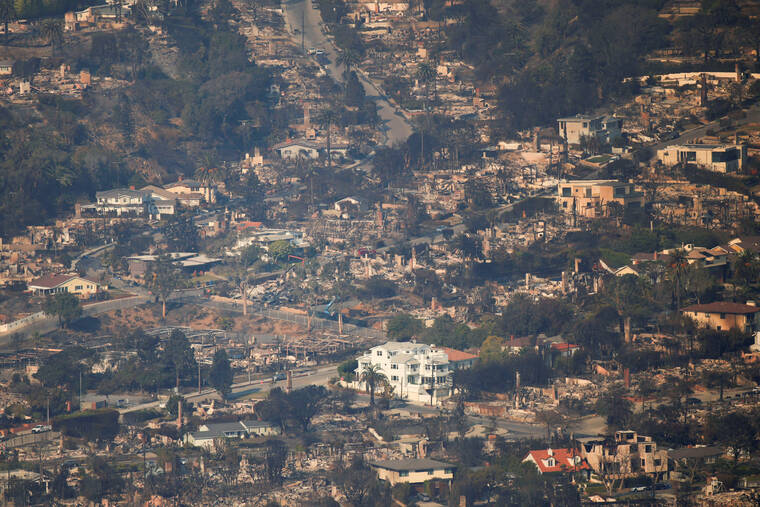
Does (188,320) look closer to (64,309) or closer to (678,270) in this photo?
(64,309)

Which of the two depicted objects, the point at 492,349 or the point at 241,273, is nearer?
the point at 492,349

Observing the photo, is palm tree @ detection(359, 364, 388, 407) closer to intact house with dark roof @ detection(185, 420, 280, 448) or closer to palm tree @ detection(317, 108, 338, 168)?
intact house with dark roof @ detection(185, 420, 280, 448)

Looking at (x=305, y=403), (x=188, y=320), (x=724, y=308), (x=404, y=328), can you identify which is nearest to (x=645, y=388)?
(x=724, y=308)

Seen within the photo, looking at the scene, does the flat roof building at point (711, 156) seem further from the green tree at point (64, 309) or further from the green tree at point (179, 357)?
the green tree at point (64, 309)

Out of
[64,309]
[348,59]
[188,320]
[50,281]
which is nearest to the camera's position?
[64,309]

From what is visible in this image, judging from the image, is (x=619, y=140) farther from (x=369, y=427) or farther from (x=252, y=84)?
(x=369, y=427)

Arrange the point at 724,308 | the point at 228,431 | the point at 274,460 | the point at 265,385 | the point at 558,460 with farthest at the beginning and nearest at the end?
the point at 724,308 → the point at 265,385 → the point at 228,431 → the point at 274,460 → the point at 558,460
